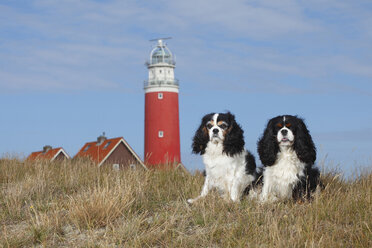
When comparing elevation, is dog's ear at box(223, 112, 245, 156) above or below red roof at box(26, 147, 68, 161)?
above

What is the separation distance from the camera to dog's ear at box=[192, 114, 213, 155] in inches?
279

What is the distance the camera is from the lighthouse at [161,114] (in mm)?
42219

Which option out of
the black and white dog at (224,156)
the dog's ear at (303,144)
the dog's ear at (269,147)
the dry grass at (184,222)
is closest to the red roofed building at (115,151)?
the dry grass at (184,222)

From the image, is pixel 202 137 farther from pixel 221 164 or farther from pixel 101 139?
pixel 101 139

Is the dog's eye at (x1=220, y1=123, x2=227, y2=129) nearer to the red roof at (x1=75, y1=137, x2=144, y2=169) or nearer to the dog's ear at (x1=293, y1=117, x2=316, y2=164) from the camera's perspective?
the dog's ear at (x1=293, y1=117, x2=316, y2=164)

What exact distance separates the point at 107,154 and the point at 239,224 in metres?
25.5

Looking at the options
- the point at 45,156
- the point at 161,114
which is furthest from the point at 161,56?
the point at 45,156

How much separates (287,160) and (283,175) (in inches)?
8.6

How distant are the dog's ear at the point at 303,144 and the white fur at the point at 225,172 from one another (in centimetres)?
87

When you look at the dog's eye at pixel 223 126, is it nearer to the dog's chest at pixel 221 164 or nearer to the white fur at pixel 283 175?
the dog's chest at pixel 221 164

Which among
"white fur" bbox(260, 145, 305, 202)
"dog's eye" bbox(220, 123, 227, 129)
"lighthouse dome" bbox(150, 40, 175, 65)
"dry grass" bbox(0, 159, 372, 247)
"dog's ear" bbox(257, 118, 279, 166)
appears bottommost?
"dry grass" bbox(0, 159, 372, 247)

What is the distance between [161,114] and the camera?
4288 cm

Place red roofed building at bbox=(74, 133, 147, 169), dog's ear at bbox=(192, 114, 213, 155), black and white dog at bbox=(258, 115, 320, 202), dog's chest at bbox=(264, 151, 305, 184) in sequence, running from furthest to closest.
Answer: red roofed building at bbox=(74, 133, 147, 169) → dog's ear at bbox=(192, 114, 213, 155) → dog's chest at bbox=(264, 151, 305, 184) → black and white dog at bbox=(258, 115, 320, 202)

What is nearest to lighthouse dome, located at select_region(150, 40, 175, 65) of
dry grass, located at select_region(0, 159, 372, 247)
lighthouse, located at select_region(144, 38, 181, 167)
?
lighthouse, located at select_region(144, 38, 181, 167)
